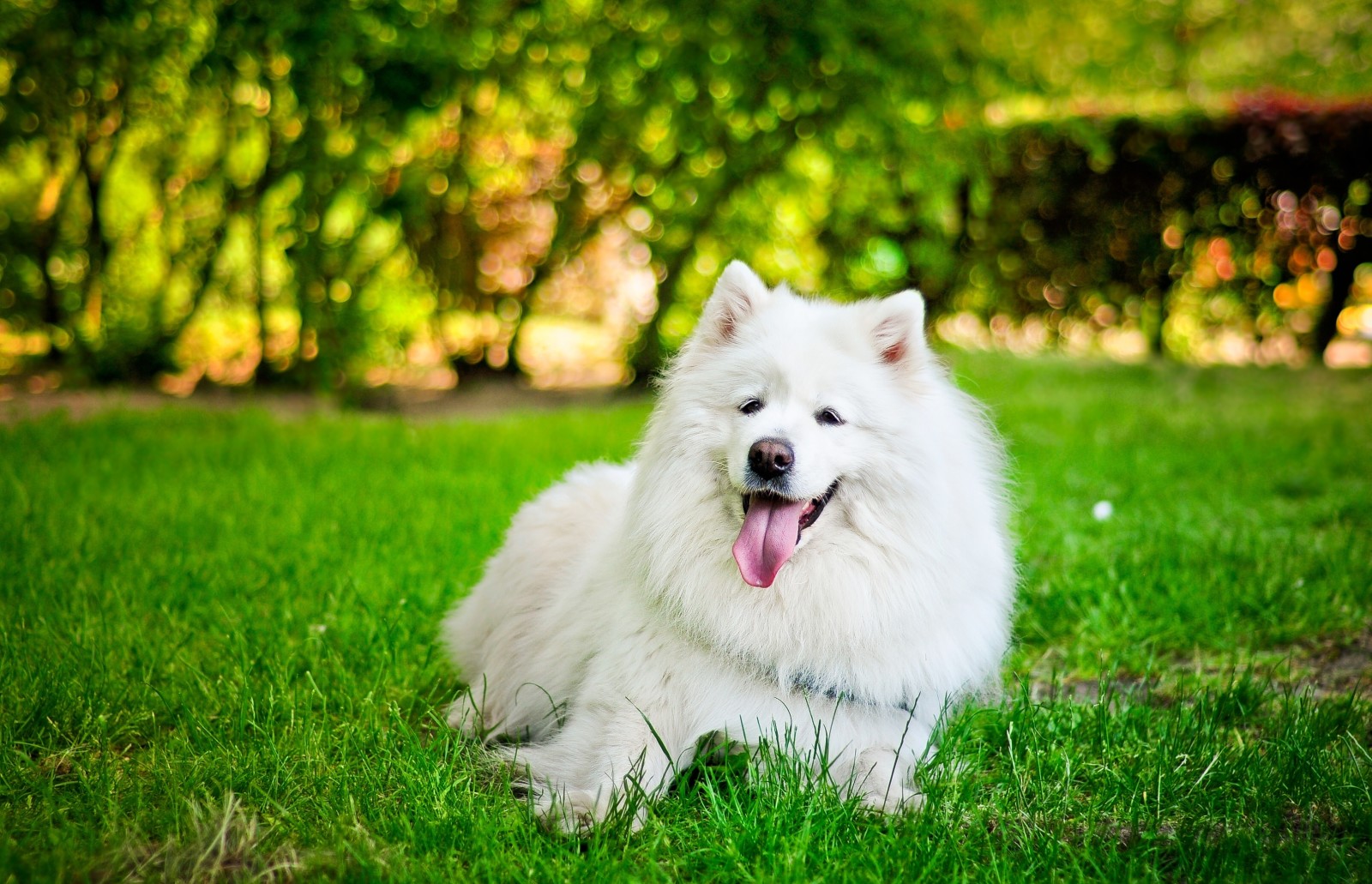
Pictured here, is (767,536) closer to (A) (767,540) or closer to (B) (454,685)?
(A) (767,540)

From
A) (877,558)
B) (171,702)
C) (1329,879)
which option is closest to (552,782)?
(877,558)

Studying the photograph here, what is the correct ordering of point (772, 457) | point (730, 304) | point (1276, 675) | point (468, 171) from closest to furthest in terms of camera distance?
1. point (772, 457)
2. point (730, 304)
3. point (1276, 675)
4. point (468, 171)

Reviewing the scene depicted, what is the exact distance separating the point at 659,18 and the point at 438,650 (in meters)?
5.49

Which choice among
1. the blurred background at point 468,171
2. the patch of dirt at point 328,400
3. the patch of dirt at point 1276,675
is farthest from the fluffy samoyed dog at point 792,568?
the patch of dirt at point 328,400

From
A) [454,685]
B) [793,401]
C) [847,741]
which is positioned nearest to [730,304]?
[793,401]

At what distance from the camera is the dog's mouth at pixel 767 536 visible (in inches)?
96.7

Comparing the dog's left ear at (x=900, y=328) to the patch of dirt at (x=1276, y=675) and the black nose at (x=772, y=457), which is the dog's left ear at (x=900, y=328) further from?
the patch of dirt at (x=1276, y=675)

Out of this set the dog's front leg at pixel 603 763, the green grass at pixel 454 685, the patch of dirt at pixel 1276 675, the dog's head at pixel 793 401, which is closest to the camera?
the green grass at pixel 454 685

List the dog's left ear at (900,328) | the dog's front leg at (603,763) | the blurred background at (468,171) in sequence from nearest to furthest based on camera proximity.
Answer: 1. the dog's front leg at (603,763)
2. the dog's left ear at (900,328)
3. the blurred background at (468,171)

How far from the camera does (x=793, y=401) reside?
99.9 inches

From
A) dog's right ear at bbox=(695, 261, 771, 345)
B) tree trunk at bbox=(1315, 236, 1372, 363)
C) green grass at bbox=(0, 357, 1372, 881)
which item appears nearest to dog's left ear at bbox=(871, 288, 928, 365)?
dog's right ear at bbox=(695, 261, 771, 345)

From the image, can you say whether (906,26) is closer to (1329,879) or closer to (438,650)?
(438,650)

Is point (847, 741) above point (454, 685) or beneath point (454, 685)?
above

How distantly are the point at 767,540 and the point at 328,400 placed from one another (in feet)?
20.4
